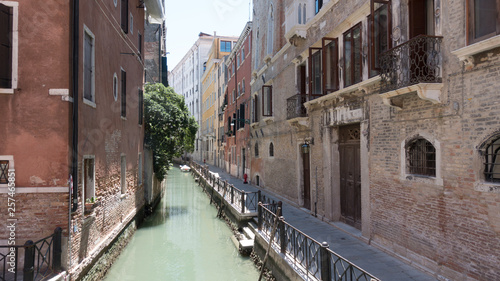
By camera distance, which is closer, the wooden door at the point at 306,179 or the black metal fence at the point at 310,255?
the black metal fence at the point at 310,255

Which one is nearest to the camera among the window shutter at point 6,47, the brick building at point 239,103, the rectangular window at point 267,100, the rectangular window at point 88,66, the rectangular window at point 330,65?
the window shutter at point 6,47

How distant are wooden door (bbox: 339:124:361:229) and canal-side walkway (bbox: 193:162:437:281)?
39cm

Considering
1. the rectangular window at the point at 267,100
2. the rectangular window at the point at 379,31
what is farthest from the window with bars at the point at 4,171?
the rectangular window at the point at 267,100

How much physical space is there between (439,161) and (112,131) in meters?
8.01

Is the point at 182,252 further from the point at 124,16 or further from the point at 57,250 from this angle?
the point at 124,16

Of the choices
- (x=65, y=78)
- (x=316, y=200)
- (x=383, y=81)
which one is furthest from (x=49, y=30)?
(x=316, y=200)

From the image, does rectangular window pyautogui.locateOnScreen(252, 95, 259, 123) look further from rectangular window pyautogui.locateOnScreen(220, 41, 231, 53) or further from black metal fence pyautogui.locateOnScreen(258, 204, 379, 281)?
rectangular window pyautogui.locateOnScreen(220, 41, 231, 53)

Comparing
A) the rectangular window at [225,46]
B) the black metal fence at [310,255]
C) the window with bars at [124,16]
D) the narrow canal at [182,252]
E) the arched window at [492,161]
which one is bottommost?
the narrow canal at [182,252]

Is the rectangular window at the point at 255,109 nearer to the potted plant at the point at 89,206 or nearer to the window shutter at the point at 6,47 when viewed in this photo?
the potted plant at the point at 89,206

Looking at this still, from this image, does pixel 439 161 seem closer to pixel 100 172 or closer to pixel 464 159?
pixel 464 159

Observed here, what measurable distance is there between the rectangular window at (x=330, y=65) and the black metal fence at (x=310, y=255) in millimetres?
4095

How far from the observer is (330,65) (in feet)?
34.0

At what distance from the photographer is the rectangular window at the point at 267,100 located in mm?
16439

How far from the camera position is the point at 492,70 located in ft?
16.2
